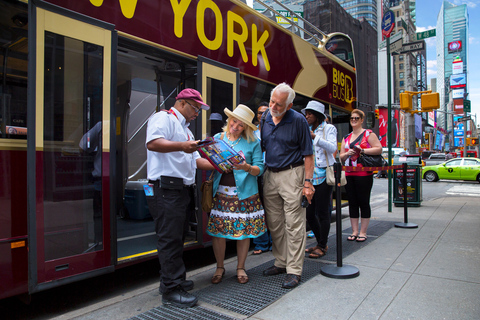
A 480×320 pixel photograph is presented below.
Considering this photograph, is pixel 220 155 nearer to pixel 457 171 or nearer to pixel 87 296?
pixel 87 296

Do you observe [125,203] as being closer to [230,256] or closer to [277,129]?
[230,256]

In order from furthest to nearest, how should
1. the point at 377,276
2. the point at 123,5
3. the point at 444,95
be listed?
the point at 444,95 → the point at 377,276 → the point at 123,5

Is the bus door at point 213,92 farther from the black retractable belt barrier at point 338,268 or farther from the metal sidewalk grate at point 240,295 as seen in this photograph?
the black retractable belt barrier at point 338,268

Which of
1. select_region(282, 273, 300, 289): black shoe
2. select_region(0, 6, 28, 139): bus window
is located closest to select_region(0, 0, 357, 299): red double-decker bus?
select_region(0, 6, 28, 139): bus window

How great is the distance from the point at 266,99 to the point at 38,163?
352 cm

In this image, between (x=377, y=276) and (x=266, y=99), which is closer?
(x=377, y=276)

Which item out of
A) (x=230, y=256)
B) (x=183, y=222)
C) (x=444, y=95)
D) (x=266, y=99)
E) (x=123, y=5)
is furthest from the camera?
(x=444, y=95)

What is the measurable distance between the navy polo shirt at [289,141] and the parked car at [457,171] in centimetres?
1860

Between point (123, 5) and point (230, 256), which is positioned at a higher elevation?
point (123, 5)

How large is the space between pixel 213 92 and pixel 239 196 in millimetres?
1420

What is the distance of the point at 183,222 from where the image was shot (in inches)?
116

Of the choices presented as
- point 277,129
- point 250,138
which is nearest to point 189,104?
point 250,138

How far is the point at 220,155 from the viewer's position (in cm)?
294

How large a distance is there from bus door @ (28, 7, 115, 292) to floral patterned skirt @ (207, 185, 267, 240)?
3.16ft
